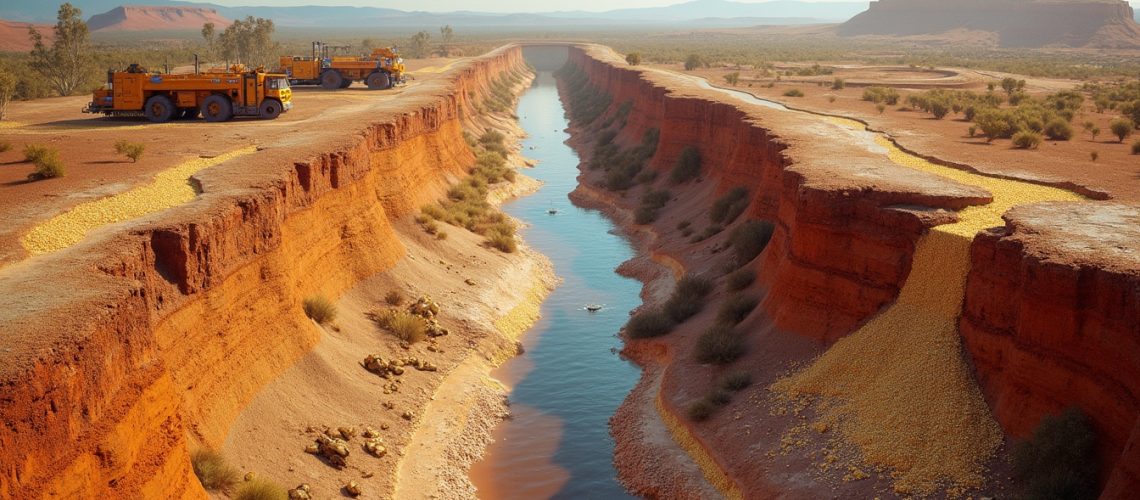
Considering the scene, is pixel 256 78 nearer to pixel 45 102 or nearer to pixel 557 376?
pixel 45 102

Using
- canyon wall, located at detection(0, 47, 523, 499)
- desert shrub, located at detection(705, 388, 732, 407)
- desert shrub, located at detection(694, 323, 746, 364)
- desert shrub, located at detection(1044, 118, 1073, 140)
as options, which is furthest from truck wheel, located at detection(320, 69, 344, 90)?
desert shrub, located at detection(705, 388, 732, 407)

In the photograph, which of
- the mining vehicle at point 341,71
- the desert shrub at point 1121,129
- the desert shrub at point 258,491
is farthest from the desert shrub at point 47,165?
the desert shrub at point 1121,129

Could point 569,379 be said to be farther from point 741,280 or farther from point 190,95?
point 190,95

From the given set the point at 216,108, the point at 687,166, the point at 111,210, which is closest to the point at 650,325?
the point at 111,210

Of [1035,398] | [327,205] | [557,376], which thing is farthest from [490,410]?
[1035,398]

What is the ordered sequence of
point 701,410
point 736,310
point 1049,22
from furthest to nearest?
point 1049,22, point 736,310, point 701,410

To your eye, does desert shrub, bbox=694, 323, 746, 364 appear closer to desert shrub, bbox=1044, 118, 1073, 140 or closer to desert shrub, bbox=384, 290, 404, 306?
desert shrub, bbox=384, 290, 404, 306
